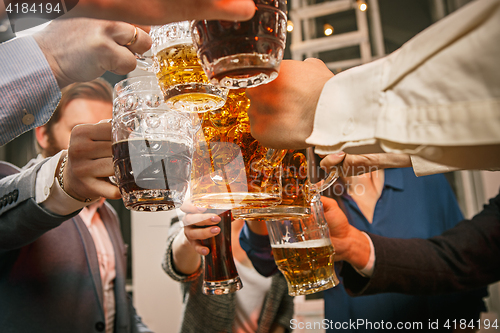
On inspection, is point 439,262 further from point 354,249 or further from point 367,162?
point 367,162

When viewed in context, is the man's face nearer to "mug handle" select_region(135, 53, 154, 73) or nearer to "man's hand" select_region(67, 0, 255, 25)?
"mug handle" select_region(135, 53, 154, 73)

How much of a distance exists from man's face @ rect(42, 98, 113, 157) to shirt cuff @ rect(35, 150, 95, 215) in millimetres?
477

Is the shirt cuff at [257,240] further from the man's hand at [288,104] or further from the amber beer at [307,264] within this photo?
the man's hand at [288,104]

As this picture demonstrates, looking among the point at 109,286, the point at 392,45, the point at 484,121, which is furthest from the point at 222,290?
the point at 392,45

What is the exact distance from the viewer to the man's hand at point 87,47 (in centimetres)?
37

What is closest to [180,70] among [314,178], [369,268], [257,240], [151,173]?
[151,173]

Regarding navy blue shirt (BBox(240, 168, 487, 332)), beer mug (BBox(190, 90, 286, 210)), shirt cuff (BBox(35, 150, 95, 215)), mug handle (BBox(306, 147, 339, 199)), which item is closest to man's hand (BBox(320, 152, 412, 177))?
mug handle (BBox(306, 147, 339, 199))

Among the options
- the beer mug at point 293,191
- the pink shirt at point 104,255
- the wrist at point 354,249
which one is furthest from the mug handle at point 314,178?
the pink shirt at point 104,255

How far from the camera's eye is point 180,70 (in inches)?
12.5

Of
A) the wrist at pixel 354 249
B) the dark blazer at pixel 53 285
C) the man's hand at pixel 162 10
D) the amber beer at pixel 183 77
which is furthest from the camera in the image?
the dark blazer at pixel 53 285

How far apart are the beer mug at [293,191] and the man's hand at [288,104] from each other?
2.9 inches

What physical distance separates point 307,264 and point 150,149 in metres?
0.29

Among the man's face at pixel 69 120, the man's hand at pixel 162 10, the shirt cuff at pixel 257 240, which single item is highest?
the man's face at pixel 69 120

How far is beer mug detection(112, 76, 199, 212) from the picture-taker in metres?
0.34
